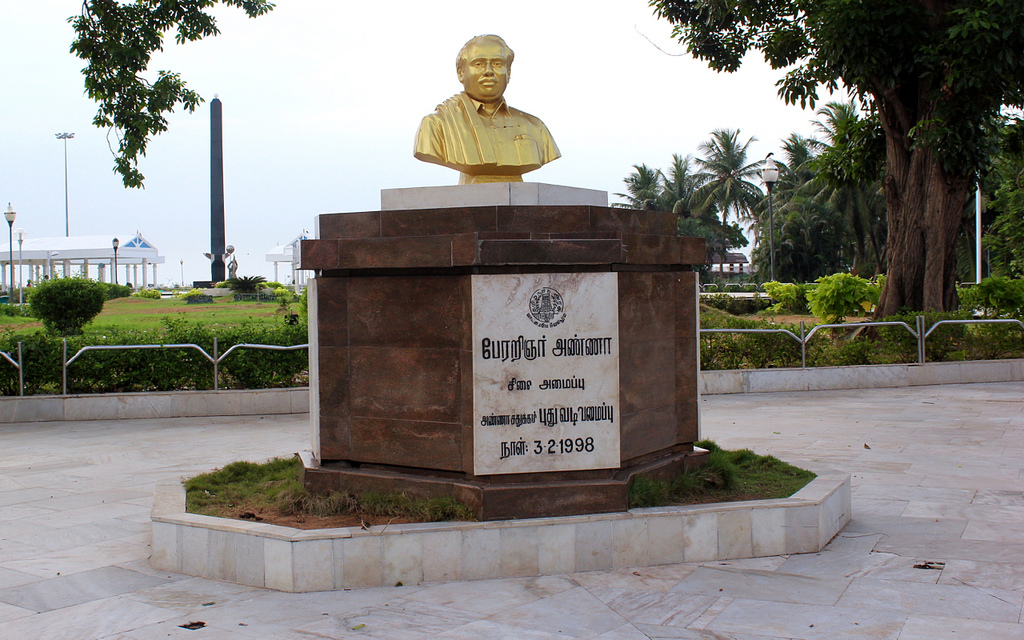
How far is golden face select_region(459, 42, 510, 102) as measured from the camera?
620 centimetres

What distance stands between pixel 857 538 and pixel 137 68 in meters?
11.0

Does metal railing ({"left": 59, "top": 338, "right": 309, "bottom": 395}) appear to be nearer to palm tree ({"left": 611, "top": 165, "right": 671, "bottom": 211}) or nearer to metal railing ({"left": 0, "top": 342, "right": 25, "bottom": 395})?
metal railing ({"left": 0, "top": 342, "right": 25, "bottom": 395})

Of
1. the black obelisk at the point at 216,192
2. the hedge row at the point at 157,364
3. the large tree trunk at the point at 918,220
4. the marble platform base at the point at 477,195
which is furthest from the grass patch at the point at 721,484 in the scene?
the black obelisk at the point at 216,192

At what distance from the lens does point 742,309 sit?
27.8 metres

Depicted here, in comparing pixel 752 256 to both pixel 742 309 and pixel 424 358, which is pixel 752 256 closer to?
pixel 742 309

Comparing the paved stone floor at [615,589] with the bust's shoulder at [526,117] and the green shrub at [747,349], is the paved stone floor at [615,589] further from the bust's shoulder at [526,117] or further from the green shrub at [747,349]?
the green shrub at [747,349]

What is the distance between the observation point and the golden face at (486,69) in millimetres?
6195

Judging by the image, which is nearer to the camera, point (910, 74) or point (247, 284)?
point (910, 74)

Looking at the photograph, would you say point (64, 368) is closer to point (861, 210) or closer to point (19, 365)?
point (19, 365)

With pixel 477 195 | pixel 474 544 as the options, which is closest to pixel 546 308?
pixel 477 195

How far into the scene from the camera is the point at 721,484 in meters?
5.76

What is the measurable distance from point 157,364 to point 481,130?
6822 millimetres

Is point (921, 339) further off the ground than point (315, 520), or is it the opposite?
point (921, 339)

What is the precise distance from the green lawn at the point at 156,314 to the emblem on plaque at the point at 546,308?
16.2 metres
